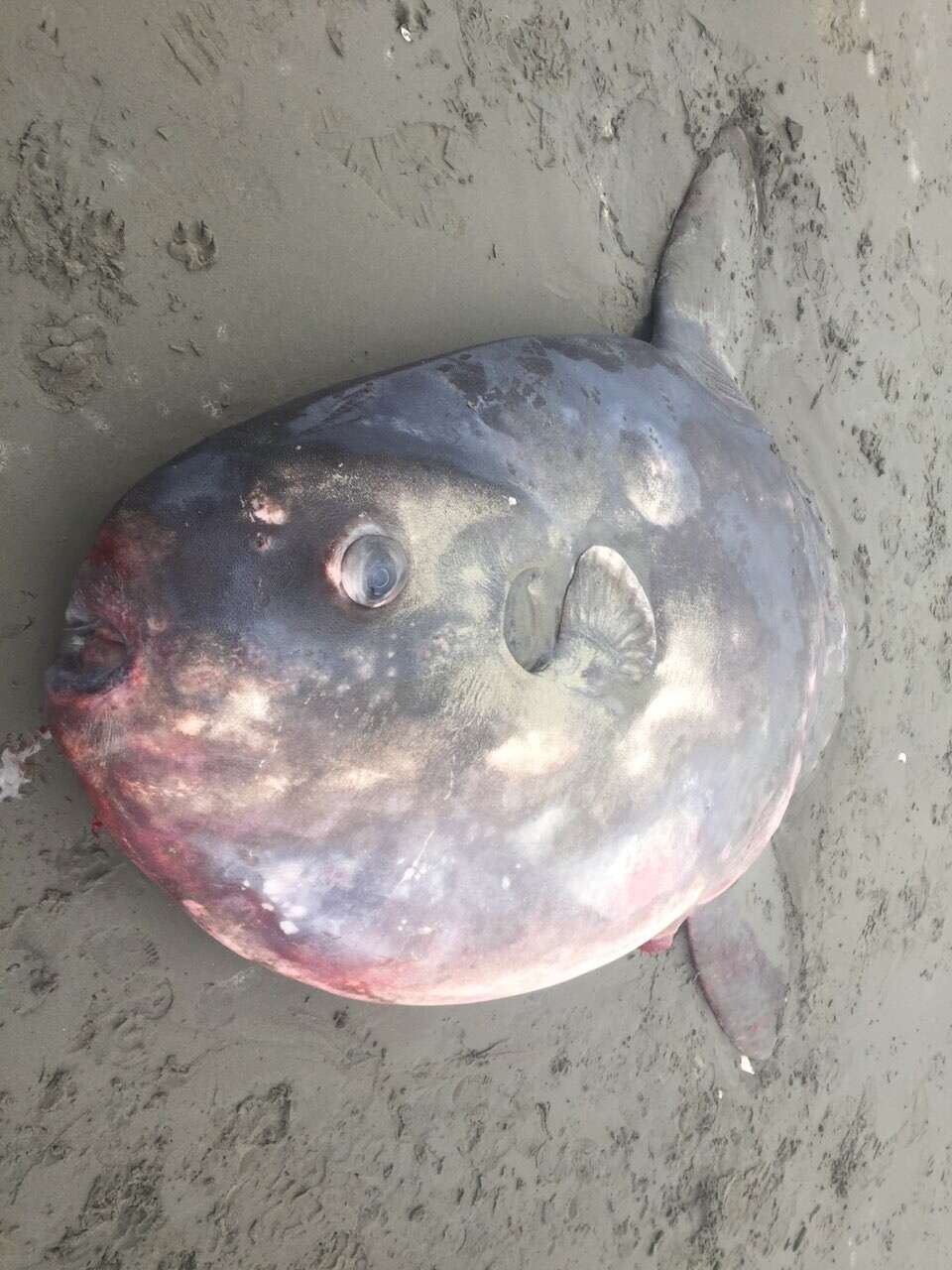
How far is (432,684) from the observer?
1.82m

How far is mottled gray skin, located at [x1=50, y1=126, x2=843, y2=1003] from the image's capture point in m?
1.74

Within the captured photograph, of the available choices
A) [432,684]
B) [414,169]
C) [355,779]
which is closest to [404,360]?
[414,169]

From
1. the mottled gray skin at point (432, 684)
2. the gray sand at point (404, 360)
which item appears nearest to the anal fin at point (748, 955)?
the gray sand at point (404, 360)

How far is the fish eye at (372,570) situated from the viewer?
172 centimetres

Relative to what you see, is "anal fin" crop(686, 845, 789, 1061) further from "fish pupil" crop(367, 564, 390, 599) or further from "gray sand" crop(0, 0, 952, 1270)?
"fish pupil" crop(367, 564, 390, 599)

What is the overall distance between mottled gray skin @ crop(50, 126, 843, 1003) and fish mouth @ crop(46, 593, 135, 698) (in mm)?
10

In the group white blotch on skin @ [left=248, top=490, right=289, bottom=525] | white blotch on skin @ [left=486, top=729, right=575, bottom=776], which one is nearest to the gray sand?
white blotch on skin @ [left=248, top=490, right=289, bottom=525]

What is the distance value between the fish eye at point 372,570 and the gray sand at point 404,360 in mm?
737

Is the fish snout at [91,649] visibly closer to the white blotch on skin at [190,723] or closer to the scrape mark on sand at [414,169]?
the white blotch on skin at [190,723]

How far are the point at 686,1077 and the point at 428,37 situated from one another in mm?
3050

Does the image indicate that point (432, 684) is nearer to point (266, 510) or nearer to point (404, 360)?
point (266, 510)

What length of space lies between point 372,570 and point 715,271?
2.06 metres

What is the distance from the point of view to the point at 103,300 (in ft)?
7.34

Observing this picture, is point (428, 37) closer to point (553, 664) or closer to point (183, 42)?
point (183, 42)
